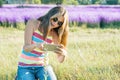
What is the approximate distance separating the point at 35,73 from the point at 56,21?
0.53 m

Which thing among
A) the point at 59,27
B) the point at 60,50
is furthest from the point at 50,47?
the point at 59,27

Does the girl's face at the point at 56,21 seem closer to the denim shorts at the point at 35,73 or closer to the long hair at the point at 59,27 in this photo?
the long hair at the point at 59,27

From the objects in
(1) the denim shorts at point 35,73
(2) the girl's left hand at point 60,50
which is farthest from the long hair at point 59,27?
(1) the denim shorts at point 35,73

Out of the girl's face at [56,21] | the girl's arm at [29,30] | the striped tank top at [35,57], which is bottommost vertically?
the striped tank top at [35,57]

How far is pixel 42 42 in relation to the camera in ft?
11.4

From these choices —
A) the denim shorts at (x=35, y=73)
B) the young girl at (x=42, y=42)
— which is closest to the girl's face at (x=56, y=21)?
the young girl at (x=42, y=42)

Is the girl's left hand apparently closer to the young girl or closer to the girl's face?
the young girl

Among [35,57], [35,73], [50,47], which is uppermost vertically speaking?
[50,47]

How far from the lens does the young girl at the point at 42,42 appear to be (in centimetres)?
337

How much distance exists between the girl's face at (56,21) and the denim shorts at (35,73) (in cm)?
41

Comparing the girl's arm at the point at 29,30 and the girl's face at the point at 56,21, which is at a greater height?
the girl's face at the point at 56,21

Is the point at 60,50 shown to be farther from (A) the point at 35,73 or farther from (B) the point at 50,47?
(A) the point at 35,73

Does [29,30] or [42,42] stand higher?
[29,30]

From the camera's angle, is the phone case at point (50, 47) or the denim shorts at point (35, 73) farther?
the denim shorts at point (35, 73)
